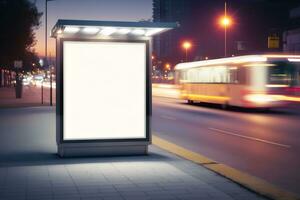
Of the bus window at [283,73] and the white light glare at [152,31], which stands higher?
the white light glare at [152,31]

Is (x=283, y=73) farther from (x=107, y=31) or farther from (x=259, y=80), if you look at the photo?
(x=107, y=31)

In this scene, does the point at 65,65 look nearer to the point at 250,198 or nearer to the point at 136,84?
the point at 136,84

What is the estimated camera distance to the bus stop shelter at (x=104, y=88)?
11.5 metres

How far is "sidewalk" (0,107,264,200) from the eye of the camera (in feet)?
26.5

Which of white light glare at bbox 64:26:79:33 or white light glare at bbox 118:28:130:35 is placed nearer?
white light glare at bbox 64:26:79:33

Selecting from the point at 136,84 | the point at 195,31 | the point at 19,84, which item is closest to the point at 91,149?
the point at 136,84

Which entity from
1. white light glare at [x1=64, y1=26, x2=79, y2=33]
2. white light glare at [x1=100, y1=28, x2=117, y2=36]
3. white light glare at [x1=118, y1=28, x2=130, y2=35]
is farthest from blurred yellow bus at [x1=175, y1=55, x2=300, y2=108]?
white light glare at [x1=64, y1=26, x2=79, y2=33]

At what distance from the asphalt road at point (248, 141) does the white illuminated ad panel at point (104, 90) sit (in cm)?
227

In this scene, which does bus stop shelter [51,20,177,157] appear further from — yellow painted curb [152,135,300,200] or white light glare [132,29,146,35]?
yellow painted curb [152,135,300,200]

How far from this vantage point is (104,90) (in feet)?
38.6

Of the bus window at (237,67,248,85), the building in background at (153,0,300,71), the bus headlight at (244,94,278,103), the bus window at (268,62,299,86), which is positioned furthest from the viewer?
the building in background at (153,0,300,71)

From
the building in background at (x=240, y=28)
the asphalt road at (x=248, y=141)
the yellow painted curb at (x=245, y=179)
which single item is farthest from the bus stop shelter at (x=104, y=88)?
the building in background at (x=240, y=28)

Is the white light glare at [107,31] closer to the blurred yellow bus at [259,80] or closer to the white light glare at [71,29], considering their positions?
the white light glare at [71,29]

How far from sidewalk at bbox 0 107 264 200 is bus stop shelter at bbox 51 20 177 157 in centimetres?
40
